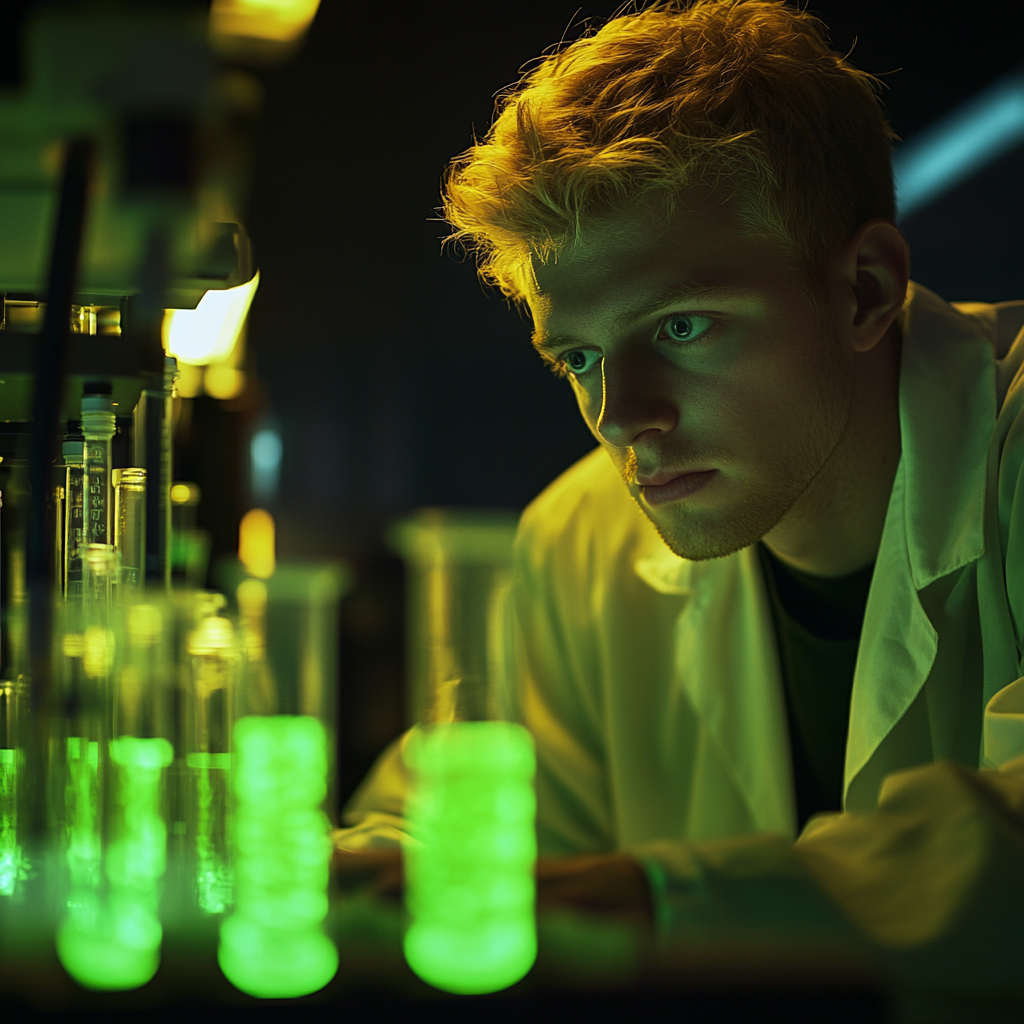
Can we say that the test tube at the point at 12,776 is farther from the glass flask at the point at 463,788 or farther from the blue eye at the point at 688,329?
the blue eye at the point at 688,329

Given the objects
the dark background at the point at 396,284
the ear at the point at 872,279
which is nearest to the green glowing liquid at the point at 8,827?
the ear at the point at 872,279

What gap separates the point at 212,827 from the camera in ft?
2.04

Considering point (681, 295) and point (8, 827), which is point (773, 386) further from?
point (8, 827)

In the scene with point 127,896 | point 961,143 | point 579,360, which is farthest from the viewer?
point 961,143

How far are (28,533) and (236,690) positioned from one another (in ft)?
0.78

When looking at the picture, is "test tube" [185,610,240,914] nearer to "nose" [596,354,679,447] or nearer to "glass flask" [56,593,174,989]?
"glass flask" [56,593,174,989]

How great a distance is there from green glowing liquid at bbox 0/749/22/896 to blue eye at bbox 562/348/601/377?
708 millimetres

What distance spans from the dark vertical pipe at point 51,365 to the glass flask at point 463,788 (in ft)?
0.68

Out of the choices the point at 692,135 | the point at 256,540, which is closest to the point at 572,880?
the point at 692,135

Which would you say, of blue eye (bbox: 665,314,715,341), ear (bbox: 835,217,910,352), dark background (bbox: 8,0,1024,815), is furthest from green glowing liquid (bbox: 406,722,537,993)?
dark background (bbox: 8,0,1024,815)

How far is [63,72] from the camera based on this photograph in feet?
1.56

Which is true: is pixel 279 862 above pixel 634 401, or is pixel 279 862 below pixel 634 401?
below

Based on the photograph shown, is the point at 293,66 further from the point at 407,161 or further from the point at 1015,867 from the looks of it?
the point at 1015,867

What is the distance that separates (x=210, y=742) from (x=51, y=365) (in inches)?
11.8
